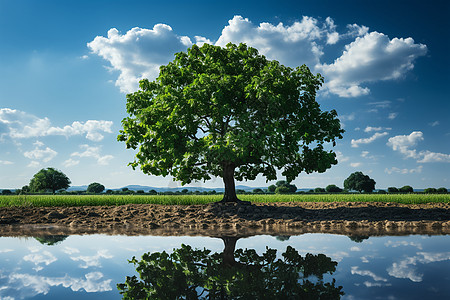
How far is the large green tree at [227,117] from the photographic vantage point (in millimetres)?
19875

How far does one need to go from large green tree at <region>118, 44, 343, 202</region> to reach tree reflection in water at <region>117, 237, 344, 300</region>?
10.8 m

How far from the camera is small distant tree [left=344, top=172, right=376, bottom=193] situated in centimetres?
8725

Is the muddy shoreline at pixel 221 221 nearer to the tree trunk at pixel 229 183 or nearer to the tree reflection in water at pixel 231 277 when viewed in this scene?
the tree trunk at pixel 229 183

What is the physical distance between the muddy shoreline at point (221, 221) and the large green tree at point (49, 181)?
3075 inches

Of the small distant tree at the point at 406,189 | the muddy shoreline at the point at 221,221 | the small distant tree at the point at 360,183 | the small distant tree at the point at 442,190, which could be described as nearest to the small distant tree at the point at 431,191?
the small distant tree at the point at 442,190

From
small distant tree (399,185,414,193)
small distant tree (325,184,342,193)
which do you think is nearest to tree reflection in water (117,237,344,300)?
small distant tree (399,185,414,193)

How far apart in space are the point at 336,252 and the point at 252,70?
16130 millimetres

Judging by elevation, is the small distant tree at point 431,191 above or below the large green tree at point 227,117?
below

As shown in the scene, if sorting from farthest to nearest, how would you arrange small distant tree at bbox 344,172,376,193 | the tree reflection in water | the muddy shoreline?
small distant tree at bbox 344,172,376,193
the muddy shoreline
the tree reflection in water

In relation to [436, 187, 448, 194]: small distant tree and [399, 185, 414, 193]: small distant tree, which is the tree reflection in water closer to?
[436, 187, 448, 194]: small distant tree

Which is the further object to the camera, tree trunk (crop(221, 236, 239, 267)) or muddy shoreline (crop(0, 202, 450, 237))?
muddy shoreline (crop(0, 202, 450, 237))

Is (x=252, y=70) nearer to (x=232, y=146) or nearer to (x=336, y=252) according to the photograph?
(x=232, y=146)

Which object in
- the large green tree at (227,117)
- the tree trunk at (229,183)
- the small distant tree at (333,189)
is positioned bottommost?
the small distant tree at (333,189)

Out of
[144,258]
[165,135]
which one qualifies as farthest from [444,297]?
[165,135]
